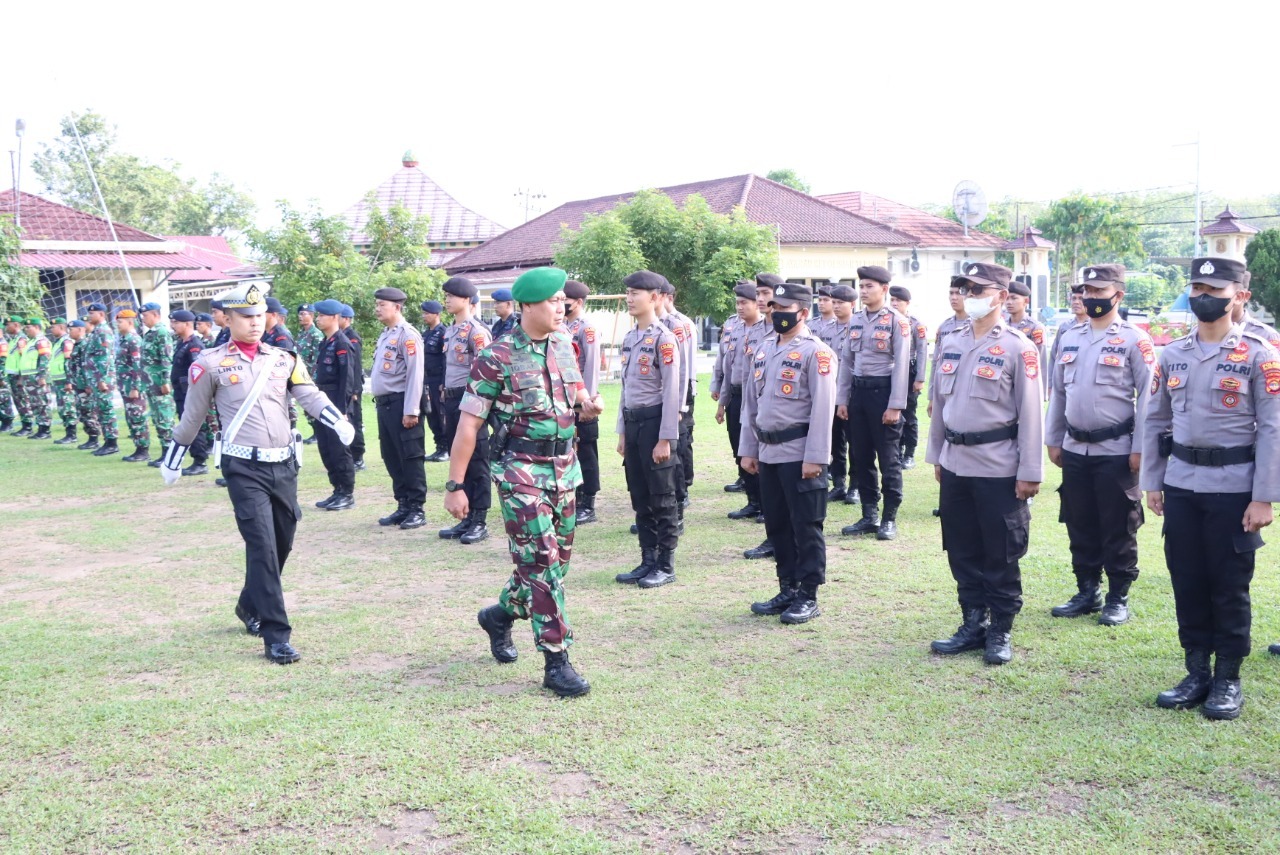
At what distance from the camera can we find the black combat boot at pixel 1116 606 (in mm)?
5523

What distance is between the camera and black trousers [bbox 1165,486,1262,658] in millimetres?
4246

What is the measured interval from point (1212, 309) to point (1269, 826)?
2109 mm

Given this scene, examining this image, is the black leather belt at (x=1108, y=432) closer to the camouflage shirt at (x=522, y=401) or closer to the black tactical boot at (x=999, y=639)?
the black tactical boot at (x=999, y=639)

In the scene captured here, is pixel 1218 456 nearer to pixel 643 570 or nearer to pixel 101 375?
pixel 643 570

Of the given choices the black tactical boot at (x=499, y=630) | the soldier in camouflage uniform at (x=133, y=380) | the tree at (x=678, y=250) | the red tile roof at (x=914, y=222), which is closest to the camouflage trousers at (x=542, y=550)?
the black tactical boot at (x=499, y=630)

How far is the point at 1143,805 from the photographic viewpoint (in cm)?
348

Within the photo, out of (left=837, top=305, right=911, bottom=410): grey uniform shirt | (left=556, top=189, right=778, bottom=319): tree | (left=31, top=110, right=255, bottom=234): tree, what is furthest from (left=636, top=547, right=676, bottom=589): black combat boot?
(left=31, top=110, right=255, bottom=234): tree

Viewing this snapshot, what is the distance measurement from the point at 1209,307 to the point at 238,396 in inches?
186

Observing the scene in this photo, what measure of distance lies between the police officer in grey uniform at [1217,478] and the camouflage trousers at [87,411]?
14.4 meters

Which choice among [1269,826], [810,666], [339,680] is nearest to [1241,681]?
[1269,826]

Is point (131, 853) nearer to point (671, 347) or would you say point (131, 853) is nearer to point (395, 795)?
point (395, 795)

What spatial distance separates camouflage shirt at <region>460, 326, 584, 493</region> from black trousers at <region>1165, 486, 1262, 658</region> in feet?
9.00

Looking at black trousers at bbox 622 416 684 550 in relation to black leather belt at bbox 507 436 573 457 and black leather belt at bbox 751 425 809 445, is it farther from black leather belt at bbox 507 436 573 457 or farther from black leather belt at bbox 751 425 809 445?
black leather belt at bbox 507 436 573 457

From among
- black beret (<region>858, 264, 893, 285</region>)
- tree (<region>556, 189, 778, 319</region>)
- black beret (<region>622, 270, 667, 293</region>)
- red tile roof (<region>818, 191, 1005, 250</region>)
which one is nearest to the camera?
black beret (<region>622, 270, 667, 293</region>)
